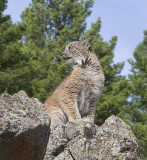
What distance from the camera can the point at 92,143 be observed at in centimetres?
630

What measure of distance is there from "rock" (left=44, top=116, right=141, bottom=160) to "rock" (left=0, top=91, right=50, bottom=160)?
61.0 inches

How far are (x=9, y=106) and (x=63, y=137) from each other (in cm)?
221

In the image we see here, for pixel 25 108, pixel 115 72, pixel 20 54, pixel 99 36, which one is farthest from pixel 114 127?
pixel 99 36

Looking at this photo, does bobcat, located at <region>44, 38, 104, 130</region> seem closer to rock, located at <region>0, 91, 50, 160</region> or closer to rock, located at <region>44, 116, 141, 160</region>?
rock, located at <region>44, 116, 141, 160</region>

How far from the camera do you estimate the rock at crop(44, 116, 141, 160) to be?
6.04 m

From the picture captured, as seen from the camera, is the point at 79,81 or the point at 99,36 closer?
the point at 79,81

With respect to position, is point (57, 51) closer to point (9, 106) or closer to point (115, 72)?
point (115, 72)

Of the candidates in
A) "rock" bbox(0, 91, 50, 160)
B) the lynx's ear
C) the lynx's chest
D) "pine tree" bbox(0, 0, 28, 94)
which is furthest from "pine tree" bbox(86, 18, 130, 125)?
"rock" bbox(0, 91, 50, 160)

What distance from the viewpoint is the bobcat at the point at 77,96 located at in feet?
27.8

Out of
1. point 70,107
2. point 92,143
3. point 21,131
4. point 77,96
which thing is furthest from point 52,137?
point 21,131

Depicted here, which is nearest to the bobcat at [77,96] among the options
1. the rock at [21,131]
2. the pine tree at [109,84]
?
the rock at [21,131]

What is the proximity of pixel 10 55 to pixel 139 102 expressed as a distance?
11601 mm

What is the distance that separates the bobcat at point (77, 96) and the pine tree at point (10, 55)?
918cm

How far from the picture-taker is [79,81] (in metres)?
8.84
